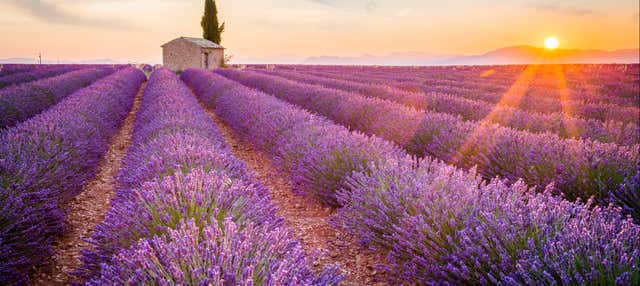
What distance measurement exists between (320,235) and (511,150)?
6.84ft

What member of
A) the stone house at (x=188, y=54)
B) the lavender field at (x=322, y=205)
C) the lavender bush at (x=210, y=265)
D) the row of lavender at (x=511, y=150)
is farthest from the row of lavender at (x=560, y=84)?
the stone house at (x=188, y=54)

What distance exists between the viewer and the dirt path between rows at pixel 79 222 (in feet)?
8.23

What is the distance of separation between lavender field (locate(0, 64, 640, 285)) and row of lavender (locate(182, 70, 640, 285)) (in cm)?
1

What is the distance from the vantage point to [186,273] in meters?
1.49

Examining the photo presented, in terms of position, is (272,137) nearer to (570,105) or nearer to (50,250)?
(50,250)

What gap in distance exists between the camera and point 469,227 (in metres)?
2.09

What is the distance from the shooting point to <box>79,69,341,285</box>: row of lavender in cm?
148

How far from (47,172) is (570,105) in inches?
341

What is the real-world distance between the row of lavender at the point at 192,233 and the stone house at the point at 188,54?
27556 mm

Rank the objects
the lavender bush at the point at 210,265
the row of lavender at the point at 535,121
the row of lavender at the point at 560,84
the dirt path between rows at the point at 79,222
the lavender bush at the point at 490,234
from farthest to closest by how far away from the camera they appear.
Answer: the row of lavender at the point at 560,84, the row of lavender at the point at 535,121, the dirt path between rows at the point at 79,222, the lavender bush at the point at 490,234, the lavender bush at the point at 210,265

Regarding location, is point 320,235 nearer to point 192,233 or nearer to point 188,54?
point 192,233

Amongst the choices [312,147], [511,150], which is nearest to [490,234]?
[511,150]

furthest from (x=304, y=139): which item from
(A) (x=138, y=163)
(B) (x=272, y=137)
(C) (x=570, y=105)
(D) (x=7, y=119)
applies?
(C) (x=570, y=105)

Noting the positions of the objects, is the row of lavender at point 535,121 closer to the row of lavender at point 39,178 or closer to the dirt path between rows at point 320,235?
the dirt path between rows at point 320,235
